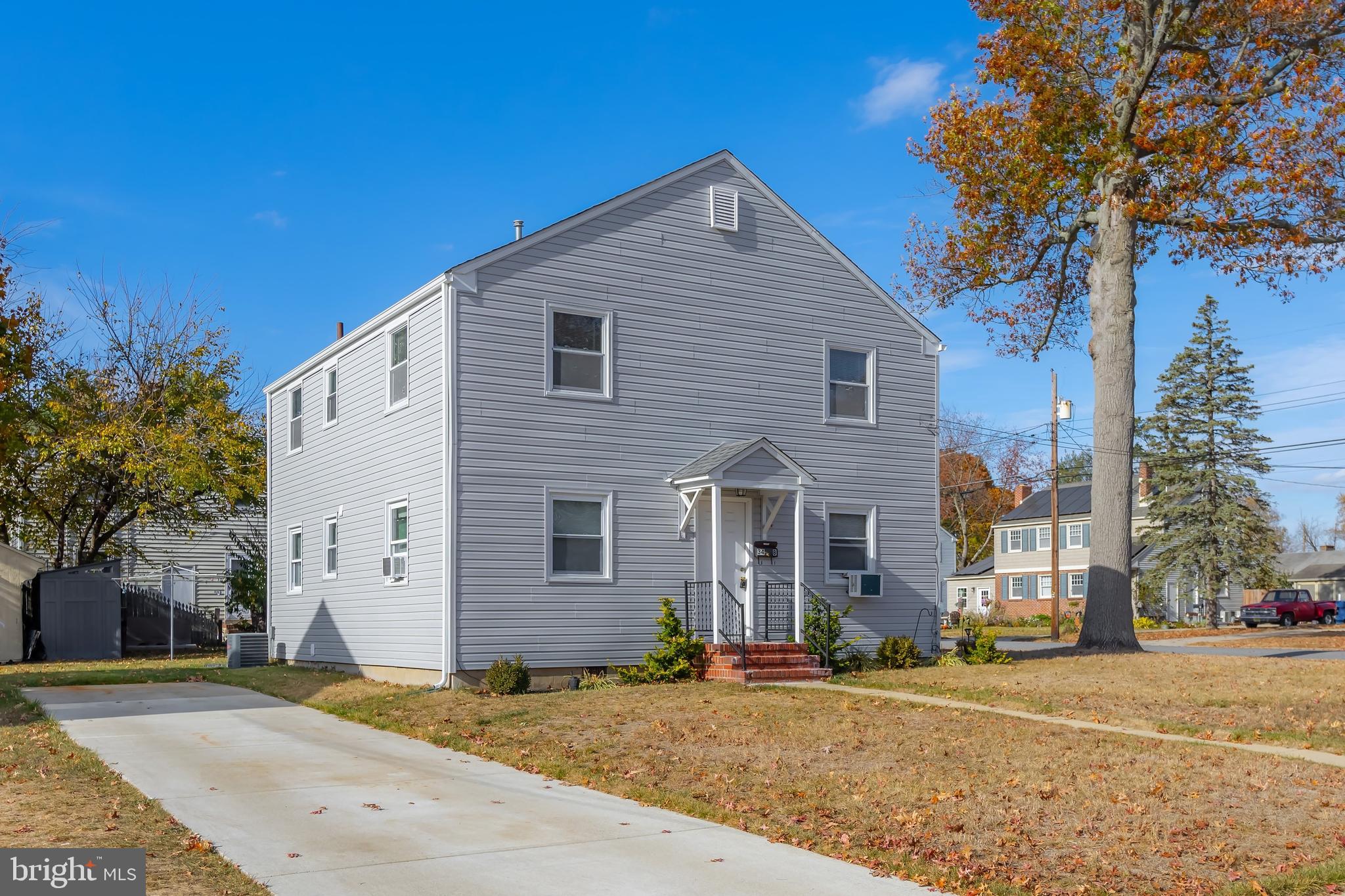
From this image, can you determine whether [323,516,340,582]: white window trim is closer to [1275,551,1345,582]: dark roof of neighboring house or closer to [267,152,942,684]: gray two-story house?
[267,152,942,684]: gray two-story house

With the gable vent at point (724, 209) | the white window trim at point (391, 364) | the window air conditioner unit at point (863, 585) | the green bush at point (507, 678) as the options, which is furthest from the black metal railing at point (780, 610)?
the white window trim at point (391, 364)

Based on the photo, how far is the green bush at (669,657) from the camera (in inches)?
693

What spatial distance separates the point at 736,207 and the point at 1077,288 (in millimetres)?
11618

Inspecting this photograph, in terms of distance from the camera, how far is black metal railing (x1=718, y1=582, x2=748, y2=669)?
1831cm

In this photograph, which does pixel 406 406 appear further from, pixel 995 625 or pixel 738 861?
pixel 995 625

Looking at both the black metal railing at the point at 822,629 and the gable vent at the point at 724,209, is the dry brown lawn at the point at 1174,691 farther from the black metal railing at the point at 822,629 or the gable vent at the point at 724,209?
the gable vent at the point at 724,209

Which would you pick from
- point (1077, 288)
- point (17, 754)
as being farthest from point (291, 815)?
point (1077, 288)

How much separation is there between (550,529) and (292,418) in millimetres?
9689

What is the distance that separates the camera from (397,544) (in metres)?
19.0

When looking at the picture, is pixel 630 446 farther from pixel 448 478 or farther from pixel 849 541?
pixel 849 541

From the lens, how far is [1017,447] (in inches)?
2795

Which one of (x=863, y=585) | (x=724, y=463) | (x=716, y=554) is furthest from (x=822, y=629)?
(x=724, y=463)

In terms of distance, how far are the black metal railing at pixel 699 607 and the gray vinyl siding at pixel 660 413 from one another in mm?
181

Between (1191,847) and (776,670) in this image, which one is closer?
(1191,847)
